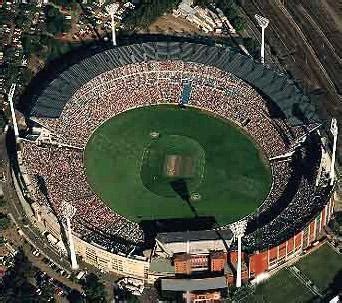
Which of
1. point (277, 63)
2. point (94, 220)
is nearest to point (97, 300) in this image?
point (94, 220)

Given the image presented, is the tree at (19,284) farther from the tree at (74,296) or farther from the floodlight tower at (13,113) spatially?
the floodlight tower at (13,113)

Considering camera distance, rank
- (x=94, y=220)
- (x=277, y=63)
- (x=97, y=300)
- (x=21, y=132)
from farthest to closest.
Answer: (x=277, y=63), (x=21, y=132), (x=94, y=220), (x=97, y=300)

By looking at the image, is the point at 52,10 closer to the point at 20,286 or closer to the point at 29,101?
the point at 29,101

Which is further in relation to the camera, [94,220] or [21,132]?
[21,132]

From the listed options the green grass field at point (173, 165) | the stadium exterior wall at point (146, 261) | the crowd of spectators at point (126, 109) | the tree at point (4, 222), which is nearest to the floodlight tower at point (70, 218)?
the stadium exterior wall at point (146, 261)

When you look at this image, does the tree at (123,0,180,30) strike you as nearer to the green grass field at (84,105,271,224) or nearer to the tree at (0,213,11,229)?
the green grass field at (84,105,271,224)
